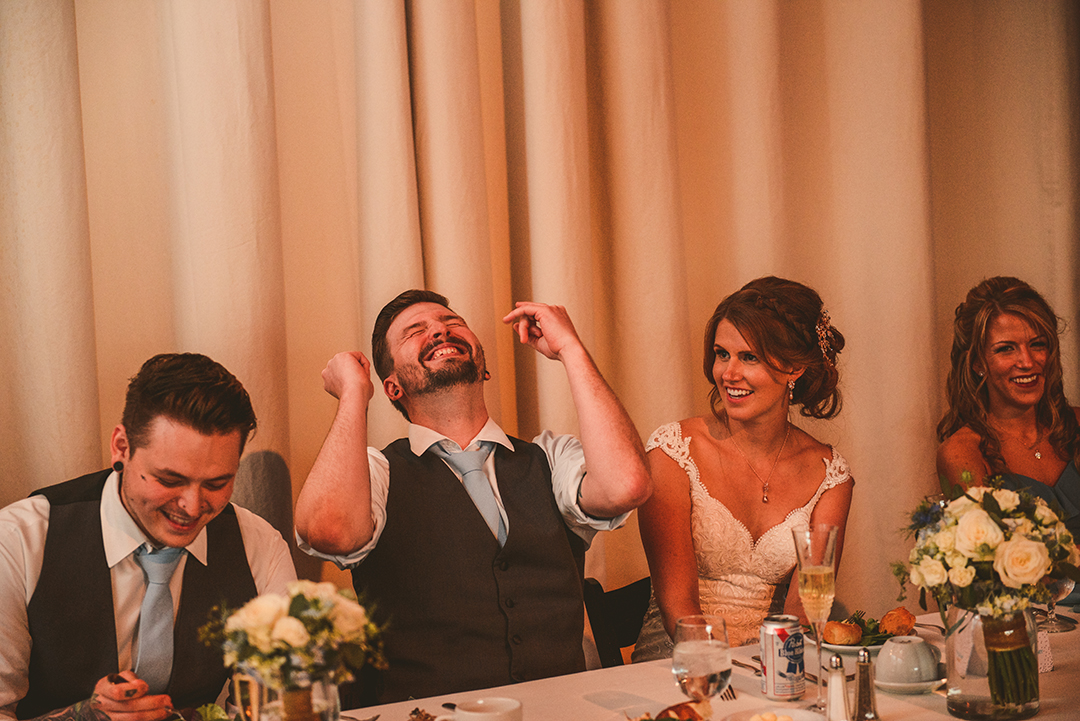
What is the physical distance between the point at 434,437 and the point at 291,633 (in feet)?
4.10

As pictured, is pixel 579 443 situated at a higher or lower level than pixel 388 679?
higher

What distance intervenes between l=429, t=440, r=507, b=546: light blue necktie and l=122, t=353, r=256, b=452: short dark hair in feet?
1.92

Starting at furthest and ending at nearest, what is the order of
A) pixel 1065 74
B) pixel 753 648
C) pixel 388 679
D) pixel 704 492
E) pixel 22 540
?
pixel 1065 74 → pixel 704 492 → pixel 388 679 → pixel 753 648 → pixel 22 540

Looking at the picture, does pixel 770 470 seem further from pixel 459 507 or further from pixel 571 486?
pixel 459 507

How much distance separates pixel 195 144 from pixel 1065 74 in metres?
3.43

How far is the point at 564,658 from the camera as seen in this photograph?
7.20ft

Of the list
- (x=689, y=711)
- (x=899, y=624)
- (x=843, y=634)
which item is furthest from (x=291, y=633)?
(x=899, y=624)

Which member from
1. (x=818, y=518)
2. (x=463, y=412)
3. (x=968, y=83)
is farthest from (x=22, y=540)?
(x=968, y=83)

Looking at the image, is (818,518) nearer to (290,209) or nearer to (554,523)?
(554,523)

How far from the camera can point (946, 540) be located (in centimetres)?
156

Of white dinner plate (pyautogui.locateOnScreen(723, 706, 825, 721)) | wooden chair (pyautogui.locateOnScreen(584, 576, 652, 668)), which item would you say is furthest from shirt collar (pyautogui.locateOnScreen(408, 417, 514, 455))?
white dinner plate (pyautogui.locateOnScreen(723, 706, 825, 721))

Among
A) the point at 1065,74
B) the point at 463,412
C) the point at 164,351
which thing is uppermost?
the point at 1065,74

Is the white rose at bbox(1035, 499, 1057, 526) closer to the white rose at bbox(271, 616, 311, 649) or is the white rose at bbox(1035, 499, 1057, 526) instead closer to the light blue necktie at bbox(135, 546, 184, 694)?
the white rose at bbox(271, 616, 311, 649)

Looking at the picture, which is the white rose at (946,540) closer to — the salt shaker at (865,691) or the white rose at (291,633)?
the salt shaker at (865,691)
